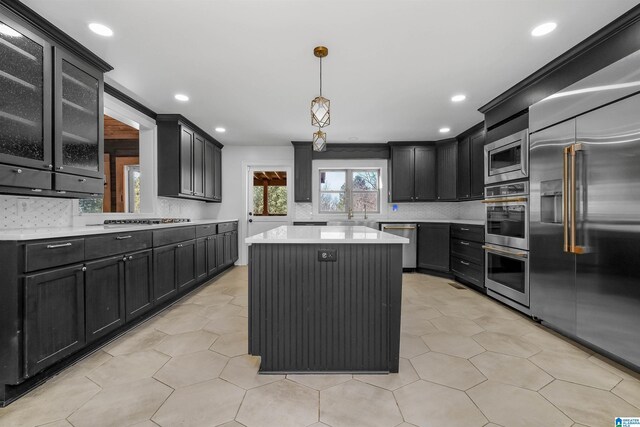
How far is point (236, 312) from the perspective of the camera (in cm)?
297

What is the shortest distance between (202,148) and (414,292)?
13.2 feet

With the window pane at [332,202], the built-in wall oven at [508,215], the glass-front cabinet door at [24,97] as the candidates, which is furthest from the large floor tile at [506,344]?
the glass-front cabinet door at [24,97]

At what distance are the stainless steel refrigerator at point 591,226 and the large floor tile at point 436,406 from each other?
1.28 meters

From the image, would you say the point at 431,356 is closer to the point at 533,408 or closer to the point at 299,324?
the point at 533,408

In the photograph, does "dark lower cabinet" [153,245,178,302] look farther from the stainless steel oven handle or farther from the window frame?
the stainless steel oven handle

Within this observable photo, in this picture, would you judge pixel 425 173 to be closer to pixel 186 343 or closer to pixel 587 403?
pixel 587 403

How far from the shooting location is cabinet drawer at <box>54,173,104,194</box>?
212 centimetres

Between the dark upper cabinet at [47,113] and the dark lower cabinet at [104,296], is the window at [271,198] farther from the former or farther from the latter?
the dark lower cabinet at [104,296]

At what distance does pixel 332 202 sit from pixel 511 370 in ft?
13.1

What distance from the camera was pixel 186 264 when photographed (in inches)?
136

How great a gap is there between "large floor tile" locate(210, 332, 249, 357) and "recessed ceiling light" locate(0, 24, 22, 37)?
254 cm

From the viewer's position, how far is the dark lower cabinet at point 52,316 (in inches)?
63.4

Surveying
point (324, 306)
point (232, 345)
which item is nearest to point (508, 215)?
point (324, 306)

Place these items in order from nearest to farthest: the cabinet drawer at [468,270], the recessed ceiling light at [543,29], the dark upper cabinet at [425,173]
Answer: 1. the recessed ceiling light at [543,29]
2. the cabinet drawer at [468,270]
3. the dark upper cabinet at [425,173]
